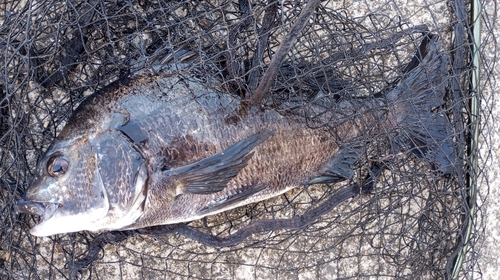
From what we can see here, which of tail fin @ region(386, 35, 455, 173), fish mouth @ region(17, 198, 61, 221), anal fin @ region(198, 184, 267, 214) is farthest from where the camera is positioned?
tail fin @ region(386, 35, 455, 173)

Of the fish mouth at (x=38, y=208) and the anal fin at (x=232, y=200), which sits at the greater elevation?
the fish mouth at (x=38, y=208)

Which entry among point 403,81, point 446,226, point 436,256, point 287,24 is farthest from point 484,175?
point 287,24

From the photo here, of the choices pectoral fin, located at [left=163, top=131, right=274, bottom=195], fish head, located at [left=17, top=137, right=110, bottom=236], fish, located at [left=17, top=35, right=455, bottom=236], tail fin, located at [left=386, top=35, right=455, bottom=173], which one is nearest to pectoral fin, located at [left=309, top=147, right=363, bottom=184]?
fish, located at [left=17, top=35, right=455, bottom=236]

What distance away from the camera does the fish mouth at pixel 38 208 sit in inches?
70.6

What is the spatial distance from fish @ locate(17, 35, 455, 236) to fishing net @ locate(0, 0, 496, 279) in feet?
0.24

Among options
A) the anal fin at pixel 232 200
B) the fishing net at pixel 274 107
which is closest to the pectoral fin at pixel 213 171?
the anal fin at pixel 232 200

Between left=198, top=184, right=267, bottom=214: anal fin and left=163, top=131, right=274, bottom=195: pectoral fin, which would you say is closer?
left=163, top=131, right=274, bottom=195: pectoral fin

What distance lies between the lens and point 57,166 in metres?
1.84

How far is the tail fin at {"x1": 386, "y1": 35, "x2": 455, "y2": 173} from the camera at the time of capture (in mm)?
2193

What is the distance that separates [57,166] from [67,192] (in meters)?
0.11

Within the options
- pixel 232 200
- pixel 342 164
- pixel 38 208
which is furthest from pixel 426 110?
pixel 38 208

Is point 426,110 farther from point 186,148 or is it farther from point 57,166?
point 57,166

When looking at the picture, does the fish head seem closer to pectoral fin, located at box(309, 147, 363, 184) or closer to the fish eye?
the fish eye

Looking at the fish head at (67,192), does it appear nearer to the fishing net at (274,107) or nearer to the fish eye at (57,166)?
the fish eye at (57,166)
